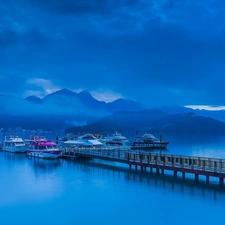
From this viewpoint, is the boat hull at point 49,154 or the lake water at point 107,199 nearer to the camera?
the lake water at point 107,199

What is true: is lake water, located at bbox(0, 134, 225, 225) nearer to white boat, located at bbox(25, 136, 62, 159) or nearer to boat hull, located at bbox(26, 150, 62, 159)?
boat hull, located at bbox(26, 150, 62, 159)

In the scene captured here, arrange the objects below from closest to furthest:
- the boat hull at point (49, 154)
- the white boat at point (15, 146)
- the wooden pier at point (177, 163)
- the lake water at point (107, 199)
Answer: the lake water at point (107, 199)
the wooden pier at point (177, 163)
the boat hull at point (49, 154)
the white boat at point (15, 146)

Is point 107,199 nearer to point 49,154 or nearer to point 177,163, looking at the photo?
point 177,163

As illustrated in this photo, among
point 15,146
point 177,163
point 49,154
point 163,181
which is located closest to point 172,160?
point 177,163

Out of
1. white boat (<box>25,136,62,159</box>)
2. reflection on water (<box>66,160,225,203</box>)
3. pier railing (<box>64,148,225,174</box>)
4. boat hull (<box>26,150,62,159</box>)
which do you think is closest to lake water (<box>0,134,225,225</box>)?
reflection on water (<box>66,160,225,203</box>)

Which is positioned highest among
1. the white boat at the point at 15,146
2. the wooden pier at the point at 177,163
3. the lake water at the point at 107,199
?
the white boat at the point at 15,146

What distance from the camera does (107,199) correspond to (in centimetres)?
3177

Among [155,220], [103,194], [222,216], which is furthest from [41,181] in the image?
[222,216]

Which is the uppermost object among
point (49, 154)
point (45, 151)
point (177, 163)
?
point (45, 151)

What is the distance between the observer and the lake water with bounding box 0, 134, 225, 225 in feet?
85.9

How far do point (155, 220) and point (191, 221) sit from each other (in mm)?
2676

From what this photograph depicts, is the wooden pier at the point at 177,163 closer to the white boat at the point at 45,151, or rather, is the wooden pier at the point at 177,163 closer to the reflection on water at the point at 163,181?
the reflection on water at the point at 163,181

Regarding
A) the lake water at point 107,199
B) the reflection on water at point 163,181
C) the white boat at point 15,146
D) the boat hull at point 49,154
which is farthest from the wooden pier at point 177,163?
the white boat at point 15,146

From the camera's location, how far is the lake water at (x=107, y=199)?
1031 inches
